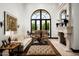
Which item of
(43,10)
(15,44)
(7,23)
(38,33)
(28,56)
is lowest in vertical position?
(28,56)

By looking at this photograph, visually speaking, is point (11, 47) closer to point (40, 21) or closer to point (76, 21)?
point (40, 21)

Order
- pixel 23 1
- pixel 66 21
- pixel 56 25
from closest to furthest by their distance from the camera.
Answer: pixel 23 1 < pixel 56 25 < pixel 66 21

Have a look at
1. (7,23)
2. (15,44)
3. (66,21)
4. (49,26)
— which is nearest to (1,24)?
(7,23)

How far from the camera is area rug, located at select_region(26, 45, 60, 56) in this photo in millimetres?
4609

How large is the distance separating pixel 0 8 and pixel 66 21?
2174 mm

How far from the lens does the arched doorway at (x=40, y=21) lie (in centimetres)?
470

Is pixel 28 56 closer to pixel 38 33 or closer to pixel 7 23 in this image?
pixel 38 33

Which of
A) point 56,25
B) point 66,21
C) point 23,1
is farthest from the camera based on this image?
point 66,21

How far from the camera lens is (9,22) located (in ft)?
15.6

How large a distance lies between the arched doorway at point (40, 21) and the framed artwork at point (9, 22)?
55 centimetres

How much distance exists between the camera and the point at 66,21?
5.14 meters

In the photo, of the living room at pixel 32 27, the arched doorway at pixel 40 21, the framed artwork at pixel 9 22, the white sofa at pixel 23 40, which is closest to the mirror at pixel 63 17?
the living room at pixel 32 27

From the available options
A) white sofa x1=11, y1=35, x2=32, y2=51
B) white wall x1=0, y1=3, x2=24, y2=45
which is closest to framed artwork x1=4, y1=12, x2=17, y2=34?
white wall x1=0, y1=3, x2=24, y2=45

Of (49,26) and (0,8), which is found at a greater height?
(0,8)
